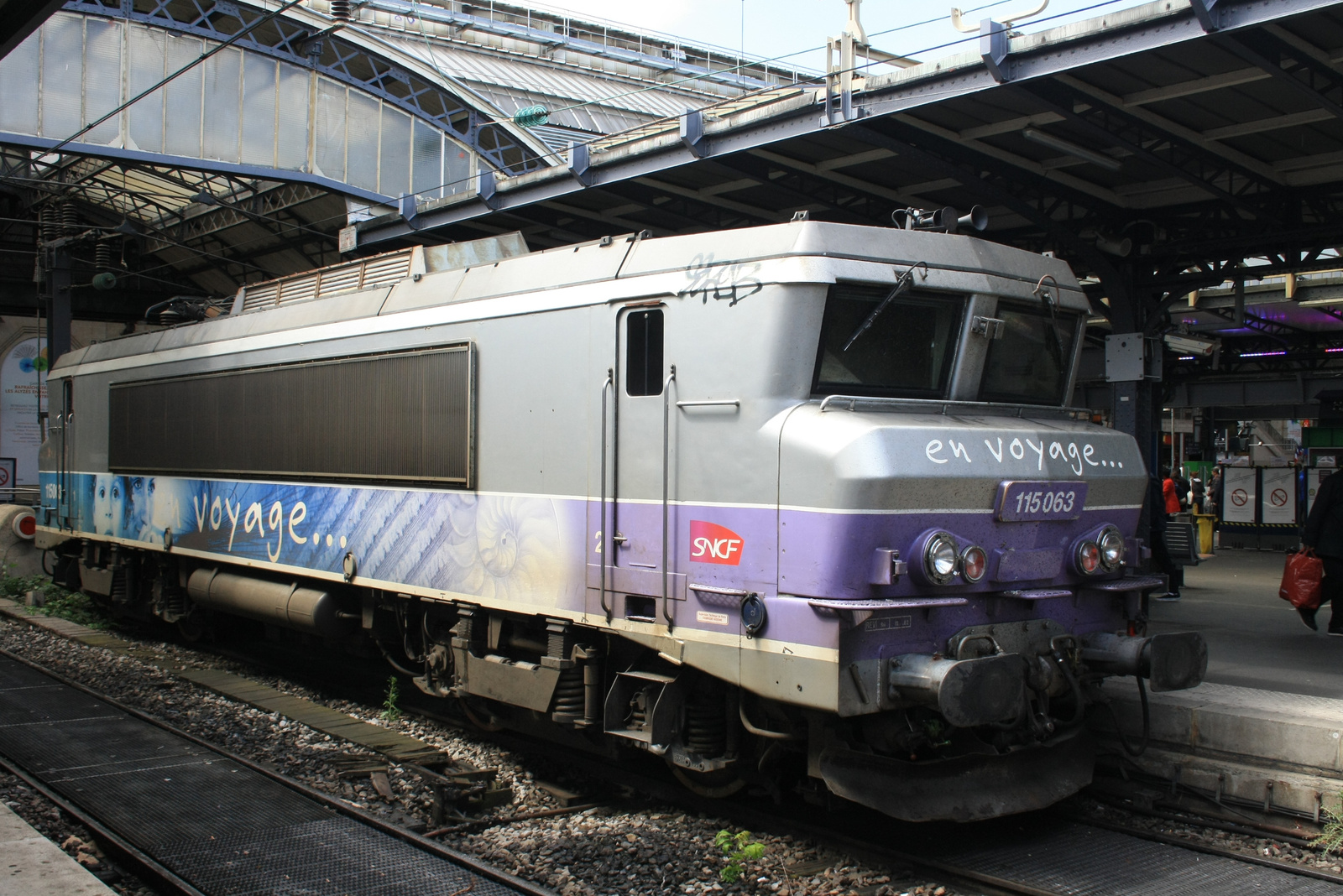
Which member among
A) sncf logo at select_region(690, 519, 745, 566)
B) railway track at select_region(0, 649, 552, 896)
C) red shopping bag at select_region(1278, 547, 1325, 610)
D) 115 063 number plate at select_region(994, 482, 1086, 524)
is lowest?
railway track at select_region(0, 649, 552, 896)

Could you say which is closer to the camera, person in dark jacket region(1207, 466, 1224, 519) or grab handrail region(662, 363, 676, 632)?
grab handrail region(662, 363, 676, 632)

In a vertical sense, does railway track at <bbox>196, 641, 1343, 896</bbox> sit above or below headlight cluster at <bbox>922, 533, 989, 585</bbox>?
below

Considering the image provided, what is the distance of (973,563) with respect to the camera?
19.7 ft

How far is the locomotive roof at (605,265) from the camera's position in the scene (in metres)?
6.28

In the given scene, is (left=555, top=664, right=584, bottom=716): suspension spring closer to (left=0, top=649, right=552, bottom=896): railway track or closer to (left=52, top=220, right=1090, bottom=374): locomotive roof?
(left=0, top=649, right=552, bottom=896): railway track

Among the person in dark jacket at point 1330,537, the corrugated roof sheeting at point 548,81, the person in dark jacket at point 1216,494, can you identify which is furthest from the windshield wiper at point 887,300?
the corrugated roof sheeting at point 548,81

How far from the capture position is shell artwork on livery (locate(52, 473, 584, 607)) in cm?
730

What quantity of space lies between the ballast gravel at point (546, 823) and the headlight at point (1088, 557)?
2.03m

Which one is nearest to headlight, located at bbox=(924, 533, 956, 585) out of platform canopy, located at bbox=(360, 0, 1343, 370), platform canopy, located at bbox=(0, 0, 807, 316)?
platform canopy, located at bbox=(360, 0, 1343, 370)

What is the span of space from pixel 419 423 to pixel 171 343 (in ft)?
18.3

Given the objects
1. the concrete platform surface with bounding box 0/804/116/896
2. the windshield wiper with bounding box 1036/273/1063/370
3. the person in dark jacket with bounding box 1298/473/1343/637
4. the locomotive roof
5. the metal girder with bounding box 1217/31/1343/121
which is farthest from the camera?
the person in dark jacket with bounding box 1298/473/1343/637

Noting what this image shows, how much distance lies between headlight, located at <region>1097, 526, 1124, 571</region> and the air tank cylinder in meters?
6.15

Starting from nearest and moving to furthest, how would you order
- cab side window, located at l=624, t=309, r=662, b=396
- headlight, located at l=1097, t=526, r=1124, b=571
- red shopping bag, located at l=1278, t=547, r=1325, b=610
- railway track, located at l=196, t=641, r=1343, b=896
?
1. railway track, located at l=196, t=641, r=1343, b=896
2. cab side window, located at l=624, t=309, r=662, b=396
3. headlight, located at l=1097, t=526, r=1124, b=571
4. red shopping bag, located at l=1278, t=547, r=1325, b=610

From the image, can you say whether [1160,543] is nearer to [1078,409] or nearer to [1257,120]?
[1257,120]
